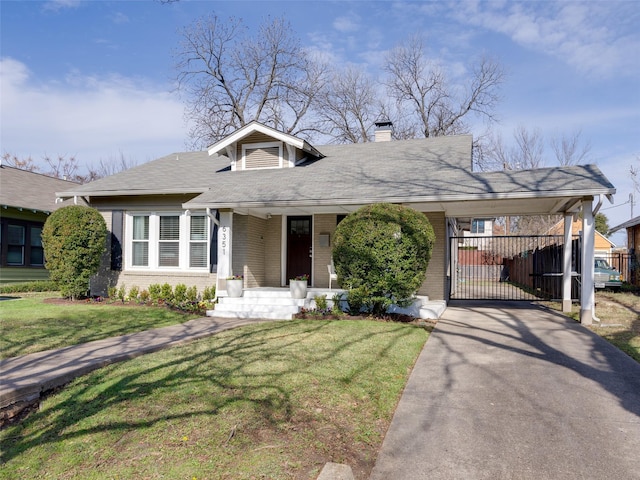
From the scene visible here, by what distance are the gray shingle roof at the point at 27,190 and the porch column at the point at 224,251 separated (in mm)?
9578

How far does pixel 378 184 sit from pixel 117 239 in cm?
771

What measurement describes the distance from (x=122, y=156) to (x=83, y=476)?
150 ft

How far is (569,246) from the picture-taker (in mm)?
11133

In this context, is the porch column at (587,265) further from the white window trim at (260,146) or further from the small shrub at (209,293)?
the small shrub at (209,293)

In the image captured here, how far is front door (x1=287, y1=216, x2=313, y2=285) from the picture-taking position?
13461 mm

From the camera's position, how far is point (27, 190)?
19.0m

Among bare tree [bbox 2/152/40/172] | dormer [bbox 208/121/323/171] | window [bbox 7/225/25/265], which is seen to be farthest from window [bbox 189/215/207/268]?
bare tree [bbox 2/152/40/172]

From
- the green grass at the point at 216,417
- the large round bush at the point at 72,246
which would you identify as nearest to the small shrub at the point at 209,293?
the large round bush at the point at 72,246

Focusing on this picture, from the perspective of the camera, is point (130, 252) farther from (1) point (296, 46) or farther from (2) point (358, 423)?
(1) point (296, 46)

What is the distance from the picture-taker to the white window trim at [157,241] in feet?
42.5

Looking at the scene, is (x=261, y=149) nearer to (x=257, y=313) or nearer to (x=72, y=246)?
(x=257, y=313)

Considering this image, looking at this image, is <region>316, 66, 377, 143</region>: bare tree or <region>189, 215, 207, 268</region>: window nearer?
<region>189, 215, 207, 268</region>: window

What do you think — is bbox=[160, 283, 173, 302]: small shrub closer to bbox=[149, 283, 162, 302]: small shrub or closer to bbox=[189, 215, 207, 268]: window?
bbox=[149, 283, 162, 302]: small shrub

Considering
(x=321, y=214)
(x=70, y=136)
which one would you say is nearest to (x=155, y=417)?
(x=321, y=214)
